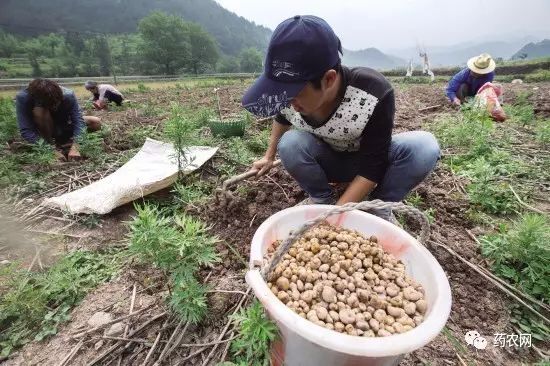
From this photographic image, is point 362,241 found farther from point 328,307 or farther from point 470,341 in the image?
point 470,341

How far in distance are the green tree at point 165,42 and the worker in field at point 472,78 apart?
57.8 metres

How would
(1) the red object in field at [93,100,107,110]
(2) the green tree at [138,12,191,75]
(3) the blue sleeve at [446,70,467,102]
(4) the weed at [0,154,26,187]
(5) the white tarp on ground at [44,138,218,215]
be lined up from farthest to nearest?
(2) the green tree at [138,12,191,75], (1) the red object in field at [93,100,107,110], (3) the blue sleeve at [446,70,467,102], (4) the weed at [0,154,26,187], (5) the white tarp on ground at [44,138,218,215]

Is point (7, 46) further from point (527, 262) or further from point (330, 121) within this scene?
point (527, 262)

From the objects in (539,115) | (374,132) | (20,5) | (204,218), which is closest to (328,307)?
(374,132)

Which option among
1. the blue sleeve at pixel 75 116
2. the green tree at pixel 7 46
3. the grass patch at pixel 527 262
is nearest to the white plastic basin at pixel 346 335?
the grass patch at pixel 527 262

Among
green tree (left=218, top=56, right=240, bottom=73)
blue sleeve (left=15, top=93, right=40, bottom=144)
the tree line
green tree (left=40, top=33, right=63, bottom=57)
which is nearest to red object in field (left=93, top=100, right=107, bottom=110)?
blue sleeve (left=15, top=93, right=40, bottom=144)

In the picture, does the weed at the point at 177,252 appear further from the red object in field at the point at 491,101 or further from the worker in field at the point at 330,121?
the red object in field at the point at 491,101

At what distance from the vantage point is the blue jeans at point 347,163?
206 centimetres

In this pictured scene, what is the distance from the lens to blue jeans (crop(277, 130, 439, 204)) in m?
2.06

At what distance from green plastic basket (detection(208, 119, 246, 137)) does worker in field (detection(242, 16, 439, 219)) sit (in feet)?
6.16

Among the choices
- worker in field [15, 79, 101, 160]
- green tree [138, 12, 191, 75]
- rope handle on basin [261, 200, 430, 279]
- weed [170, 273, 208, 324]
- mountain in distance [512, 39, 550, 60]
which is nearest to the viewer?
rope handle on basin [261, 200, 430, 279]

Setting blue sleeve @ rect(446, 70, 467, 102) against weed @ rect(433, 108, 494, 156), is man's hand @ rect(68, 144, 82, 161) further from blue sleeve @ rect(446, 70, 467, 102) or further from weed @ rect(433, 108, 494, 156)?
blue sleeve @ rect(446, 70, 467, 102)

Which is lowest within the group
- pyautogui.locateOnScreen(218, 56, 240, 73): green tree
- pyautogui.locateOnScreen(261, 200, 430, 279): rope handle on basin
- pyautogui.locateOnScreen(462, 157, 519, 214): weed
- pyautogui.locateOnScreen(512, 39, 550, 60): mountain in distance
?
pyautogui.locateOnScreen(218, 56, 240, 73): green tree

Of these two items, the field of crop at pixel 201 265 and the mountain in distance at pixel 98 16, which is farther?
the mountain in distance at pixel 98 16
